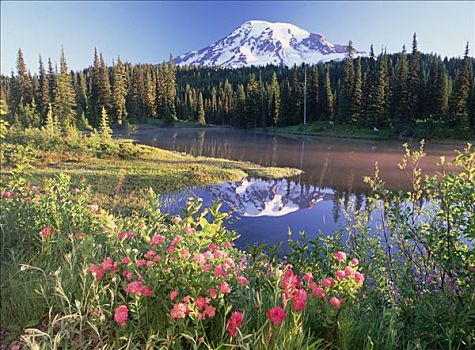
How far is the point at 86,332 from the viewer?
8.82ft

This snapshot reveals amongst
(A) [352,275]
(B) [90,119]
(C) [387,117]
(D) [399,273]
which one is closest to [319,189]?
(D) [399,273]

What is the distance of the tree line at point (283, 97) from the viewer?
55656mm

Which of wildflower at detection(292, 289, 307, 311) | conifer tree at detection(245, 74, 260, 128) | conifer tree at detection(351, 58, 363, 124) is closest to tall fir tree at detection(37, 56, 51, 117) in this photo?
conifer tree at detection(245, 74, 260, 128)

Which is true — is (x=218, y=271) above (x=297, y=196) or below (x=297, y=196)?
above

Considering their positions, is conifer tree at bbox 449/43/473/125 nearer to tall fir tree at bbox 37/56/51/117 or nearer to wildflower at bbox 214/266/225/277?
wildflower at bbox 214/266/225/277

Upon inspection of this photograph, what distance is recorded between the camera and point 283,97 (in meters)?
73.8

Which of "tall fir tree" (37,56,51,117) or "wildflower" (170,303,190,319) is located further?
"tall fir tree" (37,56,51,117)

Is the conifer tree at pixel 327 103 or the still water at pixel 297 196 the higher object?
the conifer tree at pixel 327 103

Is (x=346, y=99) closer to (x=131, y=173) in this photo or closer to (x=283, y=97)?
(x=283, y=97)

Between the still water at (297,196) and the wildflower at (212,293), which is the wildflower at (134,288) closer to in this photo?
the wildflower at (212,293)

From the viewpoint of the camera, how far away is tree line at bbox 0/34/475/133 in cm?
5566

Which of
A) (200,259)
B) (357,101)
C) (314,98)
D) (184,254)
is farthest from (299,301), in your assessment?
(314,98)

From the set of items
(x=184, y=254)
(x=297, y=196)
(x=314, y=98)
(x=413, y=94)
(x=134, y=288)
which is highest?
→ (x=314, y=98)

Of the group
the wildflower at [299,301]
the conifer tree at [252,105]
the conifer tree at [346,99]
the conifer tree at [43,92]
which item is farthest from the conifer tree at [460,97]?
the conifer tree at [43,92]
